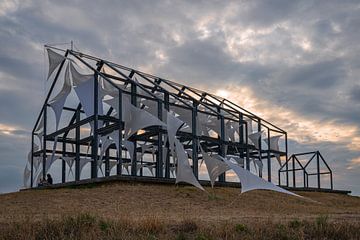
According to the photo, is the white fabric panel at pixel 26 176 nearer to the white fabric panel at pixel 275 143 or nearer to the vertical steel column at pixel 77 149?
the vertical steel column at pixel 77 149

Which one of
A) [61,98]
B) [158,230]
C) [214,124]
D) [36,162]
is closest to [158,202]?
[158,230]

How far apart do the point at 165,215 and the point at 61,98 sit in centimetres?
2386

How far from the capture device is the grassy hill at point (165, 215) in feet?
41.5

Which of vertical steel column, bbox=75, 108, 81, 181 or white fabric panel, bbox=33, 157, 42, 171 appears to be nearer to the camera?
vertical steel column, bbox=75, 108, 81, 181

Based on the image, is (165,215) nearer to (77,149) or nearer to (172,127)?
(172,127)

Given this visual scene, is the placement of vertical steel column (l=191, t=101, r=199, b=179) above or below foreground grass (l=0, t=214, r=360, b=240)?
above

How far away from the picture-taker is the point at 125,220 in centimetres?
1339

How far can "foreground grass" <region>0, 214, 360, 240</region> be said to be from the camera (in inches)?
486

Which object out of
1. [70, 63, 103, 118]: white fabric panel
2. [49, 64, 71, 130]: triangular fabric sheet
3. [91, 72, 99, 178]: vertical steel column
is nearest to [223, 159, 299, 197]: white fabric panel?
[91, 72, 99, 178]: vertical steel column

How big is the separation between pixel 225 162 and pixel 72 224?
14397mm

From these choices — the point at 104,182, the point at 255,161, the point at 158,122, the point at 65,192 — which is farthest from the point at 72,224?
the point at 255,161

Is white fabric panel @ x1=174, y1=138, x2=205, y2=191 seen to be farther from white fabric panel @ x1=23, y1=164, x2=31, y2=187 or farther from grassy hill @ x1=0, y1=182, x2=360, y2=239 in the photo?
white fabric panel @ x1=23, y1=164, x2=31, y2=187

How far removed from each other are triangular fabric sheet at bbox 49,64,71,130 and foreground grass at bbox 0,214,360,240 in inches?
1009

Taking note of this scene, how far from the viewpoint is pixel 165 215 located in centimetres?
1775
